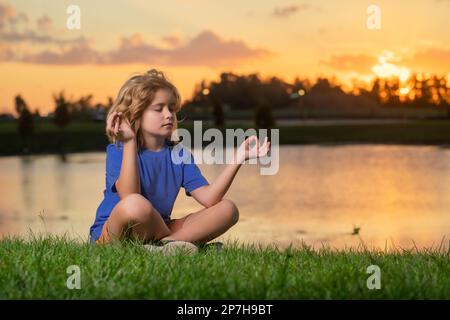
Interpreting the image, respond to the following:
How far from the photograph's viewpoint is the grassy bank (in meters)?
25.7

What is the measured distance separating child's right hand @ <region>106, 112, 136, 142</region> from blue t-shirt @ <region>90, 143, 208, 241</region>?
0.23 m

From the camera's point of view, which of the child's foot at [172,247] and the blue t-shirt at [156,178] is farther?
the blue t-shirt at [156,178]

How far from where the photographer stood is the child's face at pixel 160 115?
515cm

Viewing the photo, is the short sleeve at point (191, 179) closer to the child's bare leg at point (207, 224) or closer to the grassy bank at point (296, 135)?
the child's bare leg at point (207, 224)

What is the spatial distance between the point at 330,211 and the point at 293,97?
29.4 meters

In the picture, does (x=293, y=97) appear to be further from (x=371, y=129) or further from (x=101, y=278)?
(x=101, y=278)

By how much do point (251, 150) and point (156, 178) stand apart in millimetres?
743

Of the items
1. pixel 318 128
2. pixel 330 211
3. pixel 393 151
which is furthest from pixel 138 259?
pixel 318 128

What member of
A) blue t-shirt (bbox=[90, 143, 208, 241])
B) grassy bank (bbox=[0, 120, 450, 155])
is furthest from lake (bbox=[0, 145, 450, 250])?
grassy bank (bbox=[0, 120, 450, 155])

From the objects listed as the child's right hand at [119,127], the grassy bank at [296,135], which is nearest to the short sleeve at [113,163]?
the child's right hand at [119,127]

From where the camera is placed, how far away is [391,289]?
3.95 meters

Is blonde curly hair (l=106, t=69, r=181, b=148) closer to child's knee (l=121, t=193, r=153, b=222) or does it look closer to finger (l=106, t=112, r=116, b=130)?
finger (l=106, t=112, r=116, b=130)

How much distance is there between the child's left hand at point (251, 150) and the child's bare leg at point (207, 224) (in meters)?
0.57

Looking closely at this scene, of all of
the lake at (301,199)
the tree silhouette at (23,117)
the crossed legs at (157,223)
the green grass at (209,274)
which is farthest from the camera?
the tree silhouette at (23,117)
